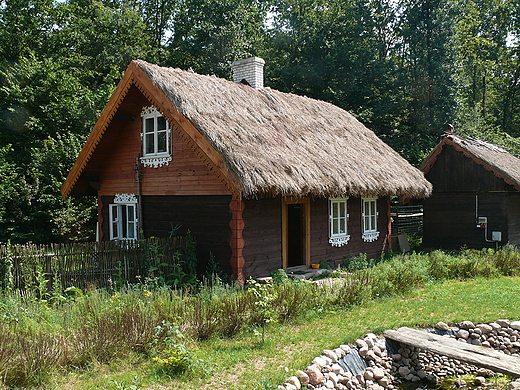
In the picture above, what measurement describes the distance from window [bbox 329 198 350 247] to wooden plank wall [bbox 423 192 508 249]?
600 centimetres

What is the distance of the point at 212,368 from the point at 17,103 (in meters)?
19.4

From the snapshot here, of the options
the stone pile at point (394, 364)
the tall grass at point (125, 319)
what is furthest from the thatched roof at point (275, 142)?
the stone pile at point (394, 364)

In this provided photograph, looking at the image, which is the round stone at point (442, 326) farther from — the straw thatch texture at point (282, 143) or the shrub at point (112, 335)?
the shrub at point (112, 335)

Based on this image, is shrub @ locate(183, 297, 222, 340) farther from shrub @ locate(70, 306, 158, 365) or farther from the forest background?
the forest background

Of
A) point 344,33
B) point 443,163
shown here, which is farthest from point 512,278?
point 344,33

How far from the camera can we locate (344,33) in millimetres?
28781

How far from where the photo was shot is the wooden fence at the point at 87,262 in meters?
8.98

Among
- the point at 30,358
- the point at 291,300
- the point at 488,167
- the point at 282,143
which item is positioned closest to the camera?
the point at 30,358

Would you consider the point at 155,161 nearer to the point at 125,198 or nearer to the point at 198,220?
the point at 125,198

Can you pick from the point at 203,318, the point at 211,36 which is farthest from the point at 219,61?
the point at 203,318

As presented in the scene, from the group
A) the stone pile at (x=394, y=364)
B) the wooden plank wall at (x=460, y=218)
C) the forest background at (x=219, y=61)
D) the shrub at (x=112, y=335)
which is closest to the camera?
the shrub at (x=112, y=335)

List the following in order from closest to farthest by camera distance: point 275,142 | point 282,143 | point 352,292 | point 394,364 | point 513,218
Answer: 1. point 394,364
2. point 352,292
3. point 275,142
4. point 282,143
5. point 513,218

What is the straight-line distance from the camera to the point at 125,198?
14062 millimetres

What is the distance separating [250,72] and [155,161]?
5005 mm
